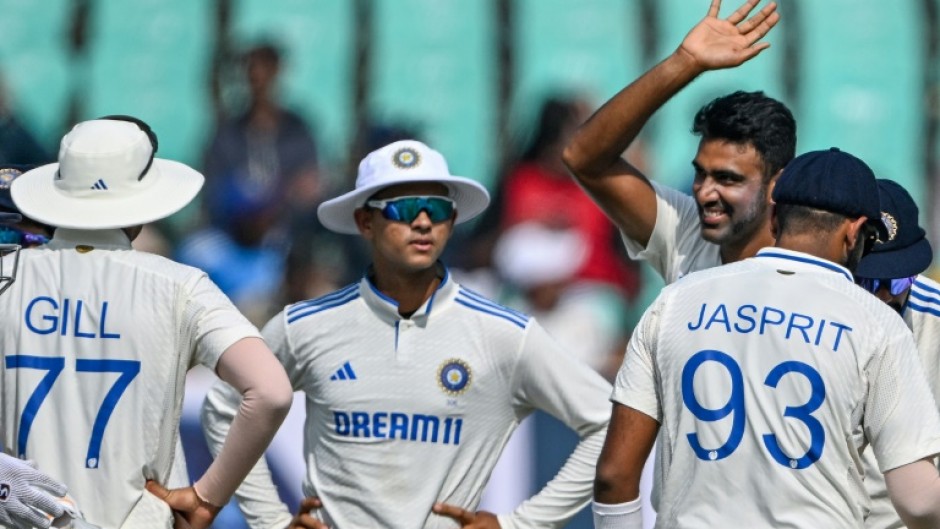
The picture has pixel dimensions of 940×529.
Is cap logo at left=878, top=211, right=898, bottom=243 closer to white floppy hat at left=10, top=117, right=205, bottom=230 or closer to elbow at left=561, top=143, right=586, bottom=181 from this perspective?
elbow at left=561, top=143, right=586, bottom=181

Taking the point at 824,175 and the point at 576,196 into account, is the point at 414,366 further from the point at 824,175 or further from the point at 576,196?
the point at 576,196

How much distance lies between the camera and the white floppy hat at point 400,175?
543 cm

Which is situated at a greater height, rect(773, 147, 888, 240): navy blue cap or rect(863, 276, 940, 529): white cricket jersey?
rect(773, 147, 888, 240): navy blue cap

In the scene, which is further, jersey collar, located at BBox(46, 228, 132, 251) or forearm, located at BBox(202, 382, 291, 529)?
forearm, located at BBox(202, 382, 291, 529)

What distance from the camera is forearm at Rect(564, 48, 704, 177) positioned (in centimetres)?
502

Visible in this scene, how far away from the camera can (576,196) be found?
9469 millimetres

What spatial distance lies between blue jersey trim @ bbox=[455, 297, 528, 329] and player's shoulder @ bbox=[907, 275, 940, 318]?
1266 mm

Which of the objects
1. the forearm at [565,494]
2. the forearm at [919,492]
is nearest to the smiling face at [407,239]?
the forearm at [565,494]

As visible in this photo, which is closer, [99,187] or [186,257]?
[99,187]

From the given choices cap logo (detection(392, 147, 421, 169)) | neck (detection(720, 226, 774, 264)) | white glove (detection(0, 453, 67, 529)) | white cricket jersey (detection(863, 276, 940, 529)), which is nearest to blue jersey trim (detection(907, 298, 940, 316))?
white cricket jersey (detection(863, 276, 940, 529))

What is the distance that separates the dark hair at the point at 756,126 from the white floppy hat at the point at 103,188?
169 centimetres

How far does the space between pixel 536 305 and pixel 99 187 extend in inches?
190

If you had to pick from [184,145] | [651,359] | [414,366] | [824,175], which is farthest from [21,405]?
[184,145]

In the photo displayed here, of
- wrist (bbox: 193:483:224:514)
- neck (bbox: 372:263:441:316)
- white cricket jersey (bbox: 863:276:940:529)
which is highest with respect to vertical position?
white cricket jersey (bbox: 863:276:940:529)
